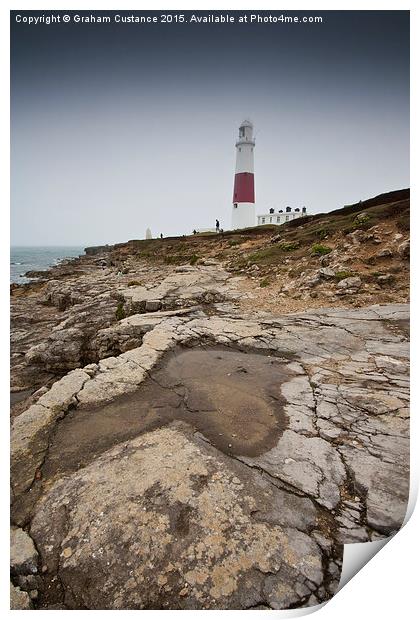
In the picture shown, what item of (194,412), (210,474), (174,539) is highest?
(194,412)

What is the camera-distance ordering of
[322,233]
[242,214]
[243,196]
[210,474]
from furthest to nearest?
1. [242,214]
2. [243,196]
3. [322,233]
4. [210,474]

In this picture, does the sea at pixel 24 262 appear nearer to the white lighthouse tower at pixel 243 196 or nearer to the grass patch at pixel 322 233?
the grass patch at pixel 322 233

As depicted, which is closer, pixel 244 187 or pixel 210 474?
pixel 210 474

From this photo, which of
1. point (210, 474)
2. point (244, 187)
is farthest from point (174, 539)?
point (244, 187)

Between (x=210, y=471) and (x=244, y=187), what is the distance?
27.4m

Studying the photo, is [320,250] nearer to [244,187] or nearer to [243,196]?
[243,196]

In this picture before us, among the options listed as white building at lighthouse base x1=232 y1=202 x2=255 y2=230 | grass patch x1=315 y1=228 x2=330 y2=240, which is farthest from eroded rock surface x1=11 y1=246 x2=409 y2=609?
white building at lighthouse base x1=232 y1=202 x2=255 y2=230

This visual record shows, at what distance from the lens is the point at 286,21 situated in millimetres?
3223

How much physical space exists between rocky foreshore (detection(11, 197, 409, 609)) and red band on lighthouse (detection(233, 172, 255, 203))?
931 inches

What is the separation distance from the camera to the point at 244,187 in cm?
2666

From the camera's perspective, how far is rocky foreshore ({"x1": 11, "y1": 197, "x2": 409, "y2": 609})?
1933 mm

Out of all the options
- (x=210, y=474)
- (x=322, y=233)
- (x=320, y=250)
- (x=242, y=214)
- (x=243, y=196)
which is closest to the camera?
(x=210, y=474)

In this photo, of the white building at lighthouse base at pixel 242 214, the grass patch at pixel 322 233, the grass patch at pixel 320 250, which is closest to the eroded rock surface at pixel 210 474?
the grass patch at pixel 320 250

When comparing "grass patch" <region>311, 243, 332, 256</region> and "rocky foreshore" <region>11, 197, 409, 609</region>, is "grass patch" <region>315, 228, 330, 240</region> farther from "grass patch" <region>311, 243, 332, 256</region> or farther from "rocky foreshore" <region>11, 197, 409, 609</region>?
"rocky foreshore" <region>11, 197, 409, 609</region>
